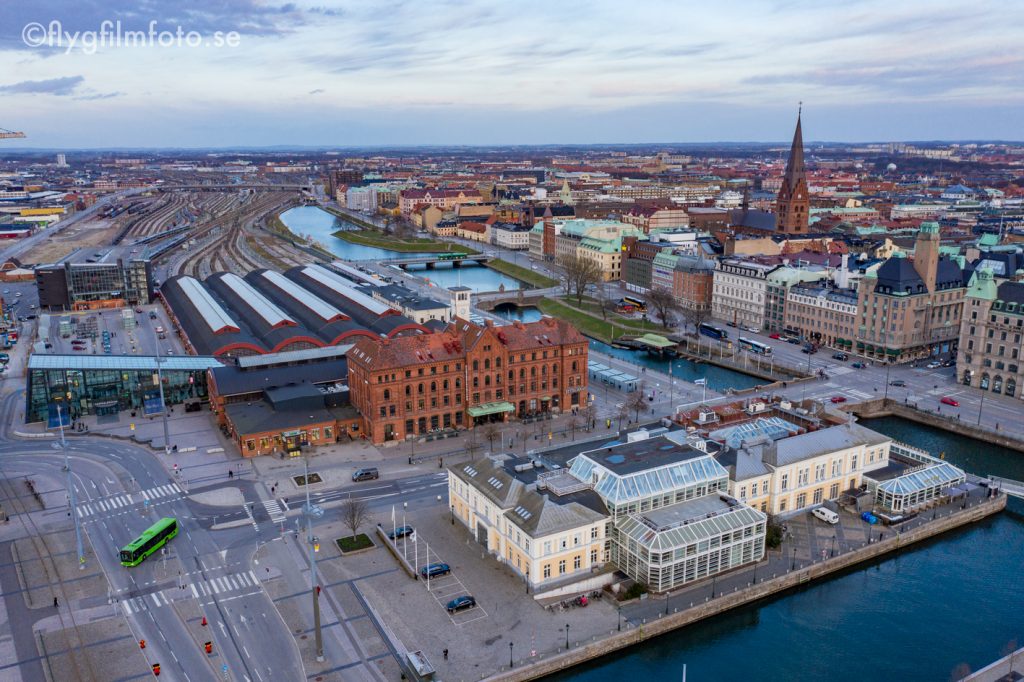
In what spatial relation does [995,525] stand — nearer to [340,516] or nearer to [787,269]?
[340,516]

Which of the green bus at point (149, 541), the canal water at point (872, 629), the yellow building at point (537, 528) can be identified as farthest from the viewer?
the green bus at point (149, 541)

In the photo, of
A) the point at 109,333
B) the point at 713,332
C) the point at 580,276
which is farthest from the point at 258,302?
the point at 713,332

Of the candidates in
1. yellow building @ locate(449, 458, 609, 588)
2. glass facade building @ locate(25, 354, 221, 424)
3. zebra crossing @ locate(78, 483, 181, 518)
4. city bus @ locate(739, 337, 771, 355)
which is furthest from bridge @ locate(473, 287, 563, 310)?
yellow building @ locate(449, 458, 609, 588)

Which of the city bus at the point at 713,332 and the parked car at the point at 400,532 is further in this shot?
the city bus at the point at 713,332

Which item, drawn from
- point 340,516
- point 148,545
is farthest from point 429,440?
point 148,545

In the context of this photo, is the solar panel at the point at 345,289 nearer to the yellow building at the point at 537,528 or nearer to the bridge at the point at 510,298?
the bridge at the point at 510,298

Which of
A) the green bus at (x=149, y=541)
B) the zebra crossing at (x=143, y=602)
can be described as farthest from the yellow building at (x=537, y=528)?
the green bus at (x=149, y=541)

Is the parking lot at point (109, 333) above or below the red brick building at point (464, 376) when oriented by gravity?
below
